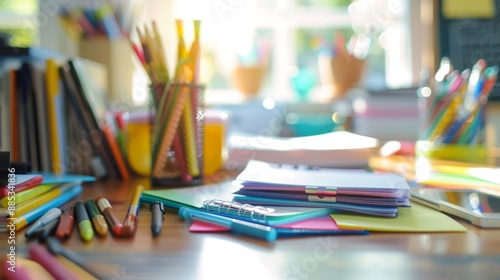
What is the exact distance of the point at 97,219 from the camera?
1.59 feet

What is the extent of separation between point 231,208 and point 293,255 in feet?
0.38

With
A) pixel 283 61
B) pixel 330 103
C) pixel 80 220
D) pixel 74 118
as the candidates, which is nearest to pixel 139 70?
pixel 283 61

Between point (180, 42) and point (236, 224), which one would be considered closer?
point (236, 224)

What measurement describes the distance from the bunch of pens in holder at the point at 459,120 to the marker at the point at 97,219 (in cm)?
81

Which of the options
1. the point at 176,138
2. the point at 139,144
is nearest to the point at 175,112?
the point at 176,138

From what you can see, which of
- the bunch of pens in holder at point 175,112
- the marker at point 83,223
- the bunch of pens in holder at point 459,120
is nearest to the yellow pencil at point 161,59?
the bunch of pens in holder at point 175,112

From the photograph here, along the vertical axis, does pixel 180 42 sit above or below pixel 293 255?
above

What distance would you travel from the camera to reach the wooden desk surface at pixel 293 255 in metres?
0.35

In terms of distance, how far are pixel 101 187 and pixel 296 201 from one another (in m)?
0.37

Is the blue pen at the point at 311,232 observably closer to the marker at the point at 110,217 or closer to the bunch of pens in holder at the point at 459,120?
the marker at the point at 110,217

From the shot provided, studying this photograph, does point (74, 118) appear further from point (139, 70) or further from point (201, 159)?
point (139, 70)

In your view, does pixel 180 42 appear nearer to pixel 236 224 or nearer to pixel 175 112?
pixel 175 112

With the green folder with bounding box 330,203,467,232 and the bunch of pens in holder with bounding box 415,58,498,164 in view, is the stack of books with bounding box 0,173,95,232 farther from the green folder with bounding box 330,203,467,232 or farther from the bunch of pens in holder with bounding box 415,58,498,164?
the bunch of pens in holder with bounding box 415,58,498,164

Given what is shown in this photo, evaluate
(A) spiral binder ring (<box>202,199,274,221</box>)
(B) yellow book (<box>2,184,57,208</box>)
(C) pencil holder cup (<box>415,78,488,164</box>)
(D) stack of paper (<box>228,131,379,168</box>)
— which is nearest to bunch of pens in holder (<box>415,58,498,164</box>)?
(C) pencil holder cup (<box>415,78,488,164</box>)
